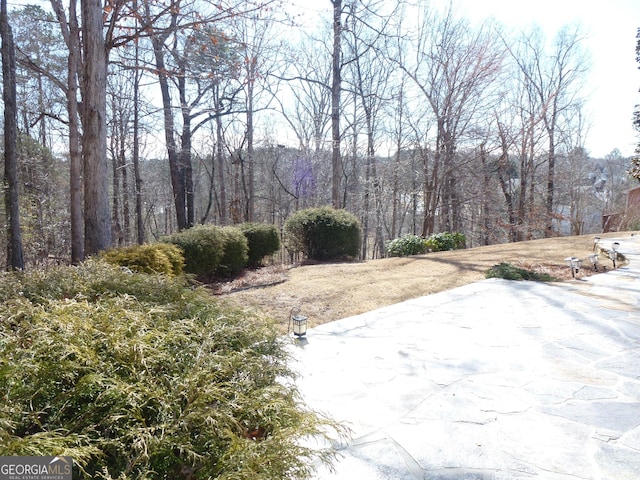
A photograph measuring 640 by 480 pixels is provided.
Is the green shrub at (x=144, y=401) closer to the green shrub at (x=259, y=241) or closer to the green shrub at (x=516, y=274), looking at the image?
the green shrub at (x=516, y=274)

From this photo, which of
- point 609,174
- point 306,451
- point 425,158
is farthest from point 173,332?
point 609,174

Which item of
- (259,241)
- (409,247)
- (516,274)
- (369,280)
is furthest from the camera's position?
(409,247)

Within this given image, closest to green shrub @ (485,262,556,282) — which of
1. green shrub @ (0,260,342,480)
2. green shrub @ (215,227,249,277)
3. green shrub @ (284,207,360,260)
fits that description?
green shrub @ (284,207,360,260)

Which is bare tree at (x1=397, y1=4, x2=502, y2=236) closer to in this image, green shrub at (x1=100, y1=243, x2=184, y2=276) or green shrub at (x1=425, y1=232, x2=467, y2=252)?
green shrub at (x1=425, y1=232, x2=467, y2=252)

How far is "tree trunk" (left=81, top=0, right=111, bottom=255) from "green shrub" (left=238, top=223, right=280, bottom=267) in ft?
11.4

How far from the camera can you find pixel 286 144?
722 inches

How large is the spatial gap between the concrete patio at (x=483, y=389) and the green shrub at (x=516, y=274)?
129 centimetres

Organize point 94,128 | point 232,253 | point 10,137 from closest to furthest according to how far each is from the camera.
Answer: point 94,128 < point 10,137 < point 232,253

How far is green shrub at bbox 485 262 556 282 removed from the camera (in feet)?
18.3

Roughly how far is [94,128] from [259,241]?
14.0 ft

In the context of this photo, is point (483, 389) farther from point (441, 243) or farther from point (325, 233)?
point (441, 243)

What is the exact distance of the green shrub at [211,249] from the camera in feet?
21.4

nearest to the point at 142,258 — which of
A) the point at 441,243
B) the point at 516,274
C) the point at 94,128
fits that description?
the point at 94,128

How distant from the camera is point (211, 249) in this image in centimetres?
677
